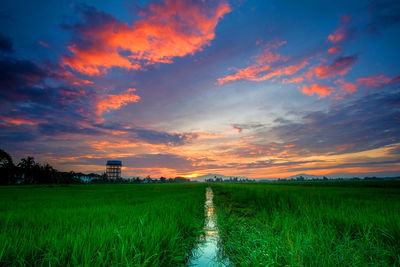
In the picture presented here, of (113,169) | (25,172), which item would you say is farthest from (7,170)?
(113,169)

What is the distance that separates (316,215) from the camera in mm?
5918

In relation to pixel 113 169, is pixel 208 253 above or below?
above

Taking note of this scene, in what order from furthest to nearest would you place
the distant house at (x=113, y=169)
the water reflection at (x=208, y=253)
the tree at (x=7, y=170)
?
the distant house at (x=113, y=169) < the tree at (x=7, y=170) < the water reflection at (x=208, y=253)

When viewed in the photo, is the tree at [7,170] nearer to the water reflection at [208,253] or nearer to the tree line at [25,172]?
the tree line at [25,172]

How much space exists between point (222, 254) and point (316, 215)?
12.5ft

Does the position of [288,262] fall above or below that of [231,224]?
above

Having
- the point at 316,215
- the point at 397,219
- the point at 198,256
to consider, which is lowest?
the point at 198,256

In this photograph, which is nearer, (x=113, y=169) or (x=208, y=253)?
(x=208, y=253)

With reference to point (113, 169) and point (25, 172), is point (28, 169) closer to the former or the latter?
point (25, 172)

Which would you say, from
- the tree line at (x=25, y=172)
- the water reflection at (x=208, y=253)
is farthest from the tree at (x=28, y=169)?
the water reflection at (x=208, y=253)

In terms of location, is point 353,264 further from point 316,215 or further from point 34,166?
point 34,166

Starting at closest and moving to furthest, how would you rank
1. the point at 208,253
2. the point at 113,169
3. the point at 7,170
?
1. the point at 208,253
2. the point at 7,170
3. the point at 113,169

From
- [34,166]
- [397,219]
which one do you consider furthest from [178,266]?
[34,166]

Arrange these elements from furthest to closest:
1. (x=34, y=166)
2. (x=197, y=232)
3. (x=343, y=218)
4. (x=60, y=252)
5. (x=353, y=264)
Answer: (x=34, y=166) < (x=197, y=232) < (x=343, y=218) < (x=60, y=252) < (x=353, y=264)
